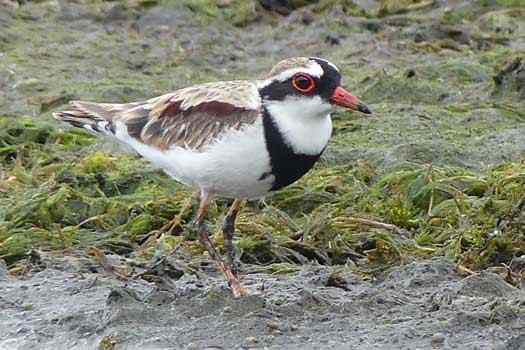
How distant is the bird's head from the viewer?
7.48m

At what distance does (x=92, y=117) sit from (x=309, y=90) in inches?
74.0

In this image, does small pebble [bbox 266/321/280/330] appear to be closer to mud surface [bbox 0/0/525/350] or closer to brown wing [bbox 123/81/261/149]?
mud surface [bbox 0/0/525/350]

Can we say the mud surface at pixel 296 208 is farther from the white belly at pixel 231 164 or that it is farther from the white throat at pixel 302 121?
the white throat at pixel 302 121

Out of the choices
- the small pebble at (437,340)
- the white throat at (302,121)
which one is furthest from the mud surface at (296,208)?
the white throat at (302,121)

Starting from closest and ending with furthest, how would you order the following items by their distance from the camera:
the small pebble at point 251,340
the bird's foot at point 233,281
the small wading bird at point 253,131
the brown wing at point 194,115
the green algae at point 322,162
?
the small pebble at point 251,340, the small wading bird at point 253,131, the brown wing at point 194,115, the bird's foot at point 233,281, the green algae at point 322,162

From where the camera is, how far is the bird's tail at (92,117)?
8.69 m

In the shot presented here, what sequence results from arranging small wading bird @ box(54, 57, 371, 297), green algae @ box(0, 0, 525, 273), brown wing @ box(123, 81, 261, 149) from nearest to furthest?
1. small wading bird @ box(54, 57, 371, 297)
2. brown wing @ box(123, 81, 261, 149)
3. green algae @ box(0, 0, 525, 273)

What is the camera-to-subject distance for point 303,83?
7.51 metres

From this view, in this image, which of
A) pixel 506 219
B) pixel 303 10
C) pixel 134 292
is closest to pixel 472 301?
pixel 506 219

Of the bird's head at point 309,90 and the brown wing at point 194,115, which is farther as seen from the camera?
the brown wing at point 194,115

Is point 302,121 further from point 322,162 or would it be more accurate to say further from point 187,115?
point 322,162

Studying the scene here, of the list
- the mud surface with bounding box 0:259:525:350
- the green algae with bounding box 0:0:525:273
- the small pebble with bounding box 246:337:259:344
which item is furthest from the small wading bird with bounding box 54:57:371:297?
the green algae with bounding box 0:0:525:273

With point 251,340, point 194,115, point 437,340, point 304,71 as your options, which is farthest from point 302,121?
point 437,340

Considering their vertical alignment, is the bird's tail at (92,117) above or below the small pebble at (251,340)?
above
